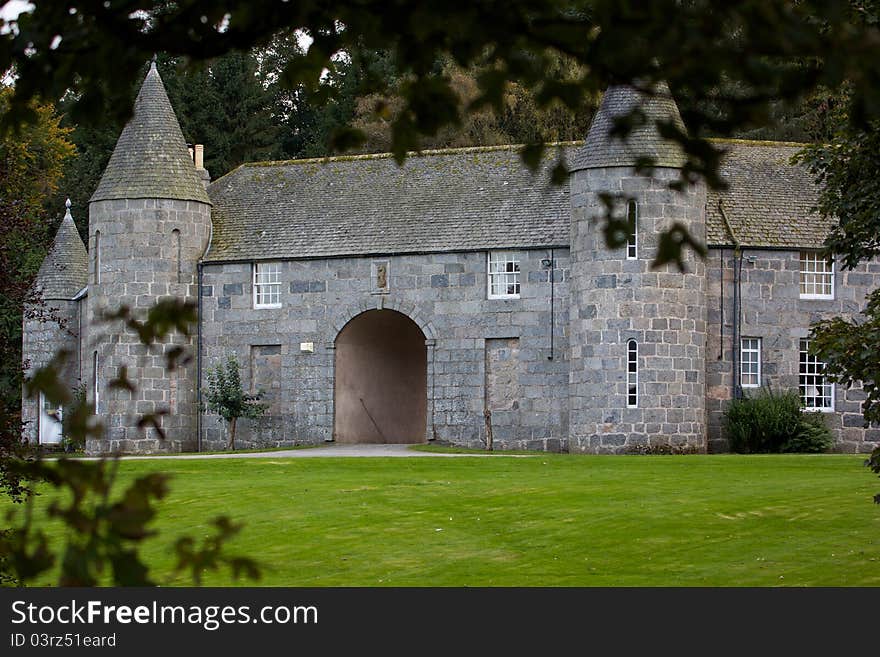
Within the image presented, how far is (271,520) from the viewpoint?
21547mm

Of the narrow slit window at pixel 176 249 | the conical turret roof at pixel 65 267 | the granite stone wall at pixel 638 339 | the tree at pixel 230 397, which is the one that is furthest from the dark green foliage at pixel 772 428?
the conical turret roof at pixel 65 267

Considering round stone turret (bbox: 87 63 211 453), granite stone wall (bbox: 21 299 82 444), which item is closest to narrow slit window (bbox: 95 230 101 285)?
round stone turret (bbox: 87 63 211 453)

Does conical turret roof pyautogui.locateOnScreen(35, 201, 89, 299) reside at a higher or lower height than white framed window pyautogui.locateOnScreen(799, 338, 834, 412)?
higher

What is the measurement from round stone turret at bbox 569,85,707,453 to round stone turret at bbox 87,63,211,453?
10.8 meters

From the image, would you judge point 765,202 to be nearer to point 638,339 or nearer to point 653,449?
point 638,339

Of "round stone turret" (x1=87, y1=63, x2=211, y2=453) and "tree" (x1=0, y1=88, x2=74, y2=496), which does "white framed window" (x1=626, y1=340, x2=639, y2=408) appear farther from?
"tree" (x1=0, y1=88, x2=74, y2=496)

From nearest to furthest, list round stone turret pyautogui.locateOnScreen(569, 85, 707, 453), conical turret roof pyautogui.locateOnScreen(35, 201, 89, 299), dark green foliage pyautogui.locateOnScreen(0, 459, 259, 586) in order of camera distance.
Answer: dark green foliage pyautogui.locateOnScreen(0, 459, 259, 586) → round stone turret pyautogui.locateOnScreen(569, 85, 707, 453) → conical turret roof pyautogui.locateOnScreen(35, 201, 89, 299)

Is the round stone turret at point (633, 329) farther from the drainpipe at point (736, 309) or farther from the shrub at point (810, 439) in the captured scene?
the shrub at point (810, 439)

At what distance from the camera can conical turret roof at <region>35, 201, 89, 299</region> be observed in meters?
46.3

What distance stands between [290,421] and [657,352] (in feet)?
33.0

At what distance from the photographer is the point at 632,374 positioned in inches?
1412

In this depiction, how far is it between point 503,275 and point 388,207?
14.0ft

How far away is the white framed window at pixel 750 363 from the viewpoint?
3744 cm

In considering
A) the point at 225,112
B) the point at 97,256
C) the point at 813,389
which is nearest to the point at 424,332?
the point at 97,256
